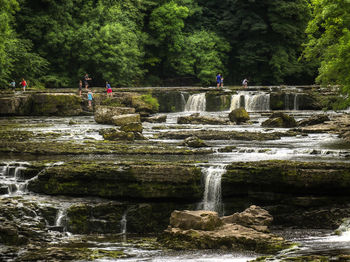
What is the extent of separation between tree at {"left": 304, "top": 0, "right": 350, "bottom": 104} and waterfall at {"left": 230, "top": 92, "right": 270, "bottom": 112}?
13.8m

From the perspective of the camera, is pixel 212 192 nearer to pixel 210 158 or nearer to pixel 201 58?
pixel 210 158

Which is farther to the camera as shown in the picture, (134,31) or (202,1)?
(202,1)

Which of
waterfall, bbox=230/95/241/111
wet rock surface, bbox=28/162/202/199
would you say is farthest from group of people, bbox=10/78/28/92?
wet rock surface, bbox=28/162/202/199

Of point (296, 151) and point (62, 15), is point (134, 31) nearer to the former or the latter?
point (62, 15)

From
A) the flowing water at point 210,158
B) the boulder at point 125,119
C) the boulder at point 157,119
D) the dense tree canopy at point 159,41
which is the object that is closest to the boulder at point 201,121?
the flowing water at point 210,158

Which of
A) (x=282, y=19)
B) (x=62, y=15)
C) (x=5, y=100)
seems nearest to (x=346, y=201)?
(x=5, y=100)

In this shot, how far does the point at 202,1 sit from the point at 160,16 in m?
8.81

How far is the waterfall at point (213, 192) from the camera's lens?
655 inches

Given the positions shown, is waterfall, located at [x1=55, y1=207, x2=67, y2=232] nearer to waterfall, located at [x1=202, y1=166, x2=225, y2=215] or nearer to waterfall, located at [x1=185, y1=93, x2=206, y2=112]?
waterfall, located at [x1=202, y1=166, x2=225, y2=215]

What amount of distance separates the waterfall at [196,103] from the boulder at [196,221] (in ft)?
92.9

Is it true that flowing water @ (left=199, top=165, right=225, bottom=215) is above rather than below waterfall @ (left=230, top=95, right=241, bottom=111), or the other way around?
below

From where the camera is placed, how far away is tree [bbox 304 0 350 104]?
23.4 metres

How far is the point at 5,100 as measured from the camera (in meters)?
37.1

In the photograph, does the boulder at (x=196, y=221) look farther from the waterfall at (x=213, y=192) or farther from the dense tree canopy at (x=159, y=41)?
the dense tree canopy at (x=159, y=41)
